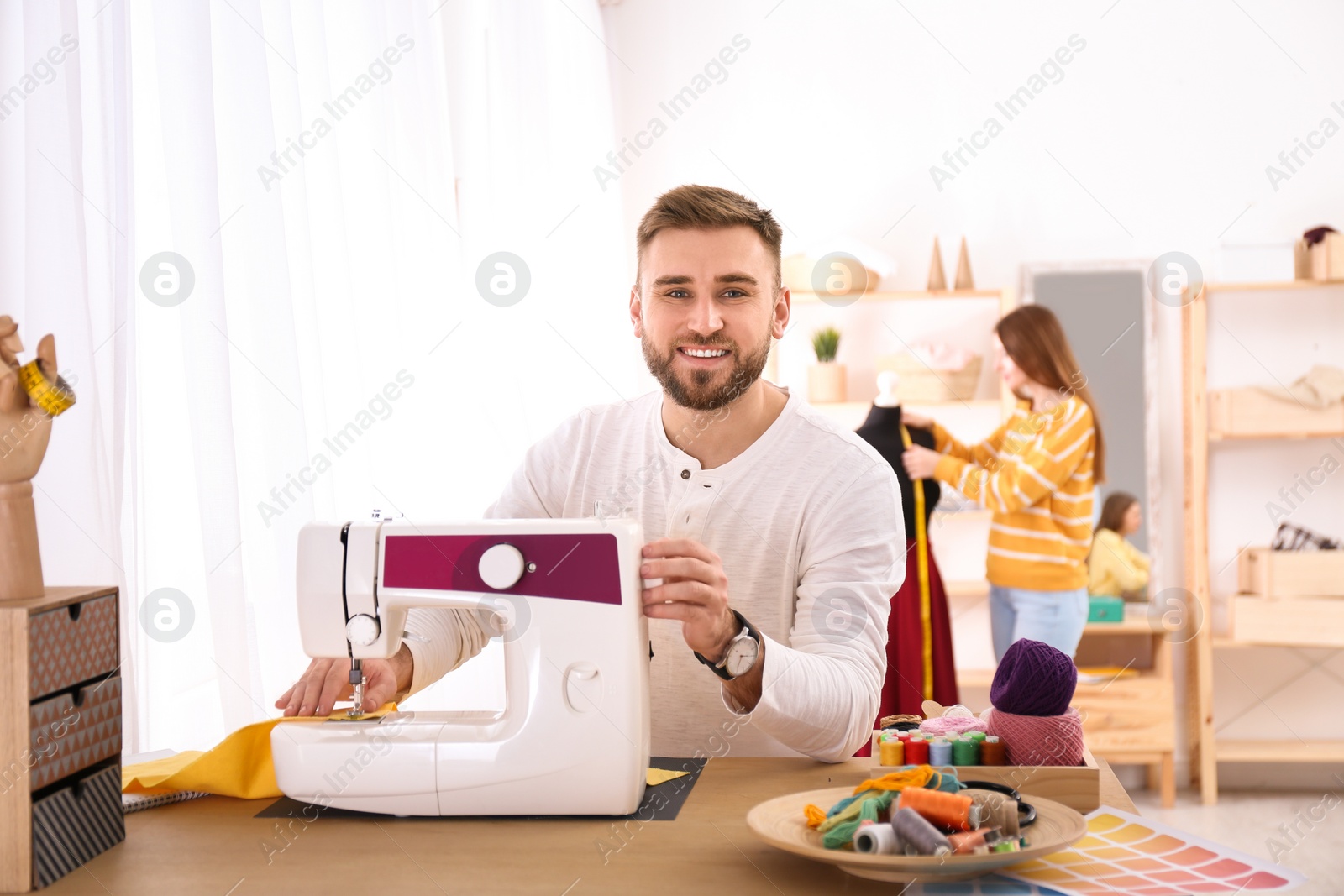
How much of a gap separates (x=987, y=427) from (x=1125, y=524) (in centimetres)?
56

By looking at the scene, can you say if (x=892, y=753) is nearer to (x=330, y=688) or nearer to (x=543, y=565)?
(x=543, y=565)

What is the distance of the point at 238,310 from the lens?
150cm

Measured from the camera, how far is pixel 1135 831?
102 centimetres

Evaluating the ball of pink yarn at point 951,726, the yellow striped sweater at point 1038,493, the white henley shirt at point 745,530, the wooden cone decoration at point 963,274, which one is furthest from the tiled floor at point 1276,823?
the ball of pink yarn at point 951,726

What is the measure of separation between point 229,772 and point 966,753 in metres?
0.78

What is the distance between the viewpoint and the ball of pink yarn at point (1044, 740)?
1.13 m

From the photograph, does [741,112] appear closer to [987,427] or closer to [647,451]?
[987,427]

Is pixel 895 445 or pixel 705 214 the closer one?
pixel 705 214

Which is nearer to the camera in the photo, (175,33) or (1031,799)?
(1031,799)

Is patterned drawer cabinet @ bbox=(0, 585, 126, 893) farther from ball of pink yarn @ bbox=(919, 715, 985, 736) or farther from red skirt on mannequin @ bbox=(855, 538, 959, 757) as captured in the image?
red skirt on mannequin @ bbox=(855, 538, 959, 757)

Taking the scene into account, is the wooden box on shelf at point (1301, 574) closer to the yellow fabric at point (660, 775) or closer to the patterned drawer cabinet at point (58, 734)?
the yellow fabric at point (660, 775)

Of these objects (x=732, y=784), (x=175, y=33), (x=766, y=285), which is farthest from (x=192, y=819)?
(x=766, y=285)

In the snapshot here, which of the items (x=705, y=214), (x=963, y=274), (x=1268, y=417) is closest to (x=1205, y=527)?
(x=1268, y=417)

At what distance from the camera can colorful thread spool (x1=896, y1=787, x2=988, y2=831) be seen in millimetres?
946
